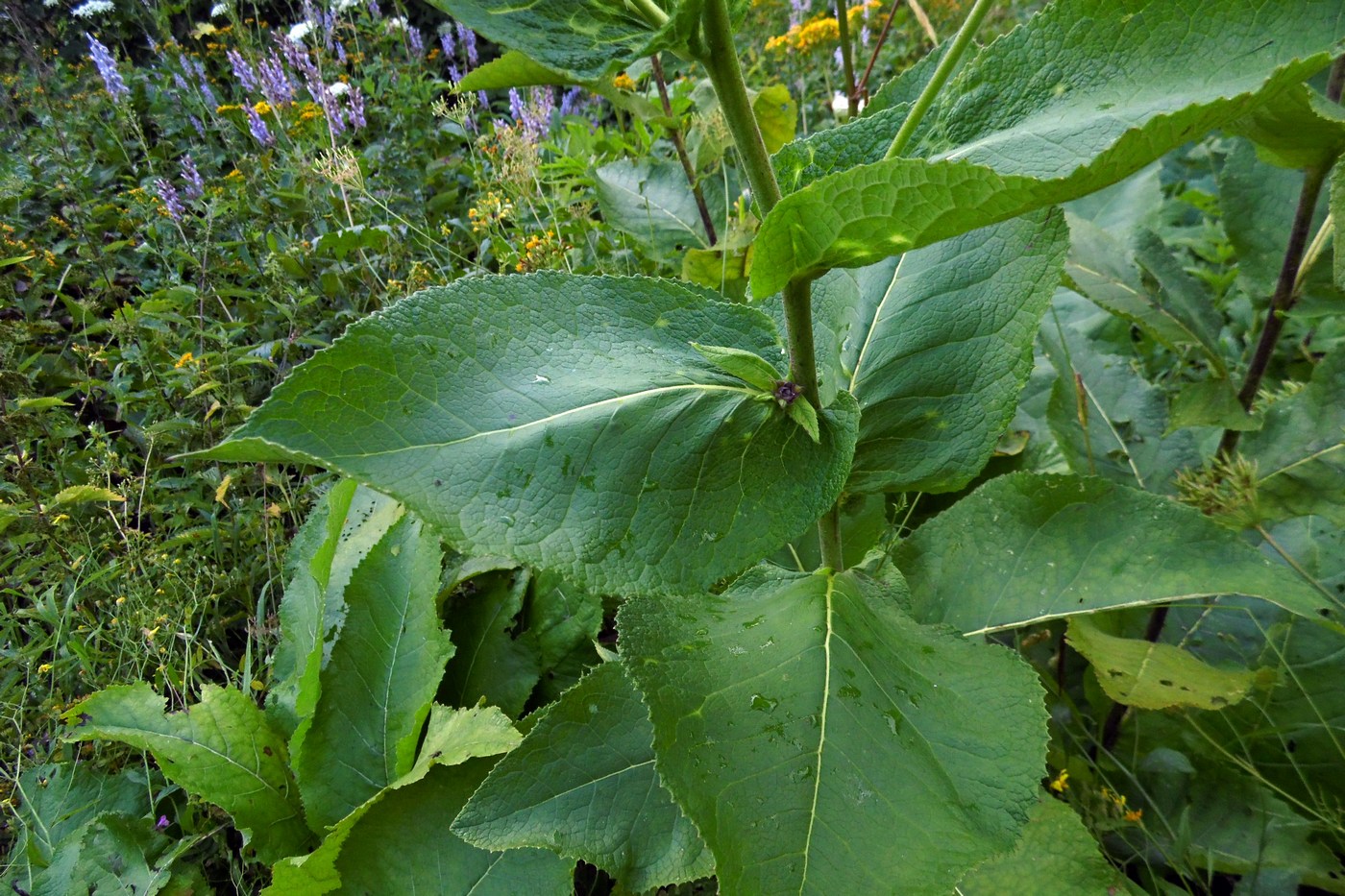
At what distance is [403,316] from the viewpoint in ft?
3.59

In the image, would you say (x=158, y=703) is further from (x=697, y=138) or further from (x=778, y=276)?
(x=697, y=138)

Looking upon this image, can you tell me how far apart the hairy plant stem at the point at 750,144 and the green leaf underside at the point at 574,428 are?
72 millimetres

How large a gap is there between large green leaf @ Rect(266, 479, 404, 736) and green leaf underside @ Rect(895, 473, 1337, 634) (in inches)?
45.3

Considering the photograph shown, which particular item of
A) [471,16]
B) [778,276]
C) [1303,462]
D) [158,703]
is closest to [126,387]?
[158,703]

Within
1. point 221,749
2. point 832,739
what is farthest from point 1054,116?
point 221,749

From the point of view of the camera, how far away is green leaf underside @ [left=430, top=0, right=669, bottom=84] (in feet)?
3.16

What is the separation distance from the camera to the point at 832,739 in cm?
104

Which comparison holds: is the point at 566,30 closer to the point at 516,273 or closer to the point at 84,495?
the point at 516,273

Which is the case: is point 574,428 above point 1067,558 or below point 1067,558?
Answer: above

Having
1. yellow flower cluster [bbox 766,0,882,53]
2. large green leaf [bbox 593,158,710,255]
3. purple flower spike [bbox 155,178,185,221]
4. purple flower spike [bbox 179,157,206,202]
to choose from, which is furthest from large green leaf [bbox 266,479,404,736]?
yellow flower cluster [bbox 766,0,882,53]

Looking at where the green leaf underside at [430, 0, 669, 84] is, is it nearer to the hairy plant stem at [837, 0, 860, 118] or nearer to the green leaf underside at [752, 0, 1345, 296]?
the green leaf underside at [752, 0, 1345, 296]

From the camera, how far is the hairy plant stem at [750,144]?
0.94 metres

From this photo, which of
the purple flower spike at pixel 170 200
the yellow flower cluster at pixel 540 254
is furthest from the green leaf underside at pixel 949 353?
the purple flower spike at pixel 170 200

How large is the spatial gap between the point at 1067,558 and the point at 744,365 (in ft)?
2.33
